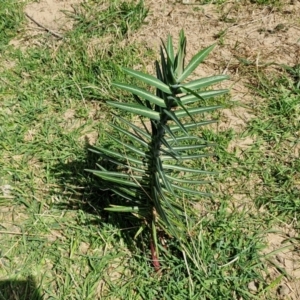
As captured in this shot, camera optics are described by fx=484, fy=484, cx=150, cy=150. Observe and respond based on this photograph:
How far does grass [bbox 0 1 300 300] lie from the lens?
220 centimetres

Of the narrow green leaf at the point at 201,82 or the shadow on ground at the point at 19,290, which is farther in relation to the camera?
the shadow on ground at the point at 19,290

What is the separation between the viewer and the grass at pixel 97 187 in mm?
2201

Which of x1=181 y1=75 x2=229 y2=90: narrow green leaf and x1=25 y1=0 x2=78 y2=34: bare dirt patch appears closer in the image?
x1=181 y1=75 x2=229 y2=90: narrow green leaf

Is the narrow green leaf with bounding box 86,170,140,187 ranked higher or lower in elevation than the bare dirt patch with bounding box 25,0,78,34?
lower

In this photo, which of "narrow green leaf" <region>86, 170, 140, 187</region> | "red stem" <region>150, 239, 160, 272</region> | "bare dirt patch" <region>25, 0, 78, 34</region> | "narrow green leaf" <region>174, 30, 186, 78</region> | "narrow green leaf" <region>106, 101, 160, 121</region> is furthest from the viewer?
"bare dirt patch" <region>25, 0, 78, 34</region>

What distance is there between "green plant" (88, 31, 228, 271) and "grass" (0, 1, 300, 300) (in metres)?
0.15

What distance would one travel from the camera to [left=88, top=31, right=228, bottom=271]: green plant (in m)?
1.49

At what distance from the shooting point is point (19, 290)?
2.21 meters

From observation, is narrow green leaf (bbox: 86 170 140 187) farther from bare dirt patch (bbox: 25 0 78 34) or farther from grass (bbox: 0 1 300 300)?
bare dirt patch (bbox: 25 0 78 34)

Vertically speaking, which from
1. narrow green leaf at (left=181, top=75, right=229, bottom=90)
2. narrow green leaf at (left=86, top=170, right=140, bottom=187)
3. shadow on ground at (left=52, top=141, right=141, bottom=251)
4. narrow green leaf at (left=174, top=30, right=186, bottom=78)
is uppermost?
narrow green leaf at (left=174, top=30, right=186, bottom=78)

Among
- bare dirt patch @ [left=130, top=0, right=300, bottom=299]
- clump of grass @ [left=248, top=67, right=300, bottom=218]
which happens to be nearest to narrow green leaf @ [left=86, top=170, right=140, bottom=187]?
clump of grass @ [left=248, top=67, right=300, bottom=218]

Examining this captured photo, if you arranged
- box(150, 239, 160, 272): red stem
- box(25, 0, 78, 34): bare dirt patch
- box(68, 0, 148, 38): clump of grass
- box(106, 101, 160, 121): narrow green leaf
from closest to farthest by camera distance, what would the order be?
1. box(106, 101, 160, 121): narrow green leaf
2. box(150, 239, 160, 272): red stem
3. box(68, 0, 148, 38): clump of grass
4. box(25, 0, 78, 34): bare dirt patch

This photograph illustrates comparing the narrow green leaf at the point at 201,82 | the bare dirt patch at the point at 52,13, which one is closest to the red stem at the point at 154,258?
the narrow green leaf at the point at 201,82

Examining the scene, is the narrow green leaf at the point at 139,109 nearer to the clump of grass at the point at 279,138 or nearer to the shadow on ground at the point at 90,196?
the shadow on ground at the point at 90,196
